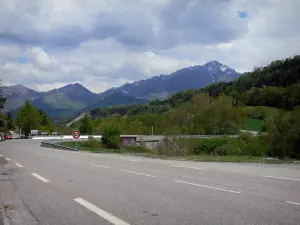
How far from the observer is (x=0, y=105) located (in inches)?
1359

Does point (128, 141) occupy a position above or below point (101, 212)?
above

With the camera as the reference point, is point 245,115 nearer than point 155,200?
No

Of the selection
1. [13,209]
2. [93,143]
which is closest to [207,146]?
[93,143]

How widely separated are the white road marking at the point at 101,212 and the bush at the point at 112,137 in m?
44.9

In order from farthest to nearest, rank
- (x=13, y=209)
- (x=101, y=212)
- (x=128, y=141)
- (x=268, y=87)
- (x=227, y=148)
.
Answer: (x=268, y=87), (x=128, y=141), (x=227, y=148), (x=13, y=209), (x=101, y=212)

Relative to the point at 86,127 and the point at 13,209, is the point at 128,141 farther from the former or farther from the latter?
the point at 86,127

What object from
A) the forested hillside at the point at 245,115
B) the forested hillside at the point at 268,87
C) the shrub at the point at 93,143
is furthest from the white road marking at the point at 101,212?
the forested hillside at the point at 268,87

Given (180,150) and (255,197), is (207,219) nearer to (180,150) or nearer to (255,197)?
(255,197)

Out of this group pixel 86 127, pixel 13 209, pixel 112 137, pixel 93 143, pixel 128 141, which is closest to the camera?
pixel 13 209

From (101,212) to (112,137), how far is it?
4663 cm

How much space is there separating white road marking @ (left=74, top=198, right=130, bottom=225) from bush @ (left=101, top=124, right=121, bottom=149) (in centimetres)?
4490

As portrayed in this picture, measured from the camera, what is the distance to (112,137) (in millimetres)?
53906

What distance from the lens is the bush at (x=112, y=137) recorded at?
53.8 m

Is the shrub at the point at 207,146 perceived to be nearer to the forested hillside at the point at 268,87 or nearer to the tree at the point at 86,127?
the forested hillside at the point at 268,87
